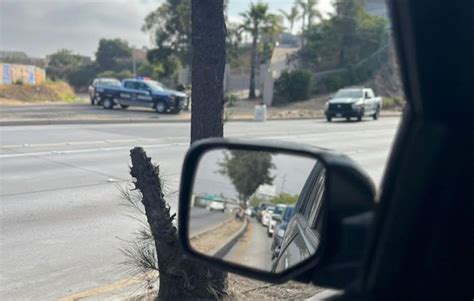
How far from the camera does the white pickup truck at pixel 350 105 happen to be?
30703 mm

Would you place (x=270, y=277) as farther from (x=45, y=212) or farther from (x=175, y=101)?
(x=175, y=101)

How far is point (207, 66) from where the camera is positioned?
3885mm

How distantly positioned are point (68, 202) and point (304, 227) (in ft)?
23.6

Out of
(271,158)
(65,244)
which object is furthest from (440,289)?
(65,244)

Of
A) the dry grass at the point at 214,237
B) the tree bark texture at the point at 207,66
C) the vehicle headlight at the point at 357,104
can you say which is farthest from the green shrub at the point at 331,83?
the dry grass at the point at 214,237

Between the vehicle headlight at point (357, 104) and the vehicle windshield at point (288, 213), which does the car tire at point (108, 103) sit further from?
the vehicle windshield at point (288, 213)

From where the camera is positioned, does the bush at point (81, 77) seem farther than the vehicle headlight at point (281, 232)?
Yes

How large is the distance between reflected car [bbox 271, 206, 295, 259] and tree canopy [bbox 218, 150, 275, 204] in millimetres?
156

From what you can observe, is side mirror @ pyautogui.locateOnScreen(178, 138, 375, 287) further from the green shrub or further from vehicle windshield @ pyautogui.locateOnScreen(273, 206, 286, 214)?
the green shrub

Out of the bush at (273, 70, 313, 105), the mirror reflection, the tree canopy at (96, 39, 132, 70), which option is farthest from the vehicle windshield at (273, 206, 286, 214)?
the tree canopy at (96, 39, 132, 70)

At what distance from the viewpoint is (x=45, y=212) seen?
26.3ft

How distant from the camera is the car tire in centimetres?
3356

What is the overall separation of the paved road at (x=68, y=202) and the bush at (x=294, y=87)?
2821cm

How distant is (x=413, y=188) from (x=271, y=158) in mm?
683
